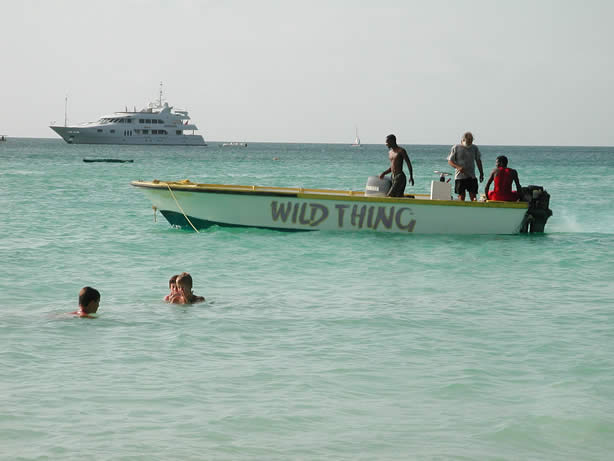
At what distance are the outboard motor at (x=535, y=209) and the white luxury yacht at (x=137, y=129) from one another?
109m

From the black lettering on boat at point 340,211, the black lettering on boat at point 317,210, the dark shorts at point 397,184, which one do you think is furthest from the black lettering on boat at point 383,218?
the black lettering on boat at point 317,210

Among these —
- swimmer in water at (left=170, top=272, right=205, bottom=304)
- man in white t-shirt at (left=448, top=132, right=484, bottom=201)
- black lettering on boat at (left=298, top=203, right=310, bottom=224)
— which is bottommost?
swimmer in water at (left=170, top=272, right=205, bottom=304)

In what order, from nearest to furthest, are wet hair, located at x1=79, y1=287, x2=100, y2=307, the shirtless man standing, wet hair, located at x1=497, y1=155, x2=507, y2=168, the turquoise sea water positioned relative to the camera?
the turquoise sea water < wet hair, located at x1=79, y1=287, x2=100, y2=307 < wet hair, located at x1=497, y1=155, x2=507, y2=168 < the shirtless man standing

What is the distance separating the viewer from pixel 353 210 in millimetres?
14094

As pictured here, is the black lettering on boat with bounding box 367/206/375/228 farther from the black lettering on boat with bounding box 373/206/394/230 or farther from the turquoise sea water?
the turquoise sea water

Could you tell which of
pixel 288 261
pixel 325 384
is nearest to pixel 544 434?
pixel 325 384

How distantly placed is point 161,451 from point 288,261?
7602 mm

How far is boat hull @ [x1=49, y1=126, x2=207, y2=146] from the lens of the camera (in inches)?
4700

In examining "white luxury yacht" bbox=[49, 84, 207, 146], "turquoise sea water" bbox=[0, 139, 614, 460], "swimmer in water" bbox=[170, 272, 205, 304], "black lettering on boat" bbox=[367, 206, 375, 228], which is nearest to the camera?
"turquoise sea water" bbox=[0, 139, 614, 460]

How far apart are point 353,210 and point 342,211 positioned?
20 cm

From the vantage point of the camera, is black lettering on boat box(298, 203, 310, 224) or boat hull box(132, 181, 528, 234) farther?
black lettering on boat box(298, 203, 310, 224)

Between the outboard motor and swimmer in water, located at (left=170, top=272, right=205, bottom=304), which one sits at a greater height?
the outboard motor

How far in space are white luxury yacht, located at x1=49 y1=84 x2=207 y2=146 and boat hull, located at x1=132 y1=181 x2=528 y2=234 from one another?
10782cm

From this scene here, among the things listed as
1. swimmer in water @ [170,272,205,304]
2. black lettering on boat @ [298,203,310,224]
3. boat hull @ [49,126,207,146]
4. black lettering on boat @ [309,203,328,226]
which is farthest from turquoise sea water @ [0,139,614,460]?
boat hull @ [49,126,207,146]
